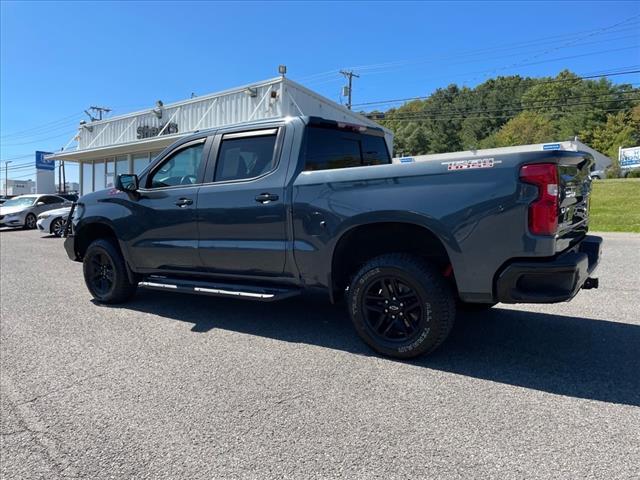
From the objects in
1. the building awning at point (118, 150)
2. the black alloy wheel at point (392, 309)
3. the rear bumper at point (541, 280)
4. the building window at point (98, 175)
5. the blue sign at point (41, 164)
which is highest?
the blue sign at point (41, 164)

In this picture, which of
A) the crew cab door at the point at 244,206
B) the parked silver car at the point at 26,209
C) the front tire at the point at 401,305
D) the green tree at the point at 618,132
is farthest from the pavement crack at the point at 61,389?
the green tree at the point at 618,132

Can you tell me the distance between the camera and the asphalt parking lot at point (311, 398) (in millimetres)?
2422

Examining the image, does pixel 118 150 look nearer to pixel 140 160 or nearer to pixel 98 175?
pixel 140 160

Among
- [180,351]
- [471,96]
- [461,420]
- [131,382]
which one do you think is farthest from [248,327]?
[471,96]

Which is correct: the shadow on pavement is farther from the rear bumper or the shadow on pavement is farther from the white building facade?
the white building facade

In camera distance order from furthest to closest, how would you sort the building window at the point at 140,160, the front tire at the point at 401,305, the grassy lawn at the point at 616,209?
1. the building window at the point at 140,160
2. the grassy lawn at the point at 616,209
3. the front tire at the point at 401,305

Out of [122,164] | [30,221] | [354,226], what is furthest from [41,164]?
[354,226]

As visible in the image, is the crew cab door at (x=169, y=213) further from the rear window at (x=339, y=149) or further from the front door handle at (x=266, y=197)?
the rear window at (x=339, y=149)

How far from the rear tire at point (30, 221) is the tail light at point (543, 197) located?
23520 millimetres

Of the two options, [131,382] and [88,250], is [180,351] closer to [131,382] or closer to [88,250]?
[131,382]

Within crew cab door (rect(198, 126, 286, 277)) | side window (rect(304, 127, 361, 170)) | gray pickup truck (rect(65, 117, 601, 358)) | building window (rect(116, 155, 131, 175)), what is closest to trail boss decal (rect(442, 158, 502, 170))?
gray pickup truck (rect(65, 117, 601, 358))

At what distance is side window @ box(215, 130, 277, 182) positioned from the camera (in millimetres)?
4469

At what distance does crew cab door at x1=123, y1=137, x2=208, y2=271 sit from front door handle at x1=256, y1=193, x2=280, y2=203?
2.87ft

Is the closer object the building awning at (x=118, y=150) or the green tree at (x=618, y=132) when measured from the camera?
the building awning at (x=118, y=150)
